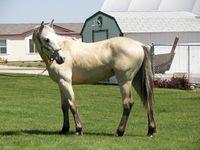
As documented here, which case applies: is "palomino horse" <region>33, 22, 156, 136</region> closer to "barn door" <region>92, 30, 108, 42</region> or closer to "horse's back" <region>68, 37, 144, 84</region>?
"horse's back" <region>68, 37, 144, 84</region>

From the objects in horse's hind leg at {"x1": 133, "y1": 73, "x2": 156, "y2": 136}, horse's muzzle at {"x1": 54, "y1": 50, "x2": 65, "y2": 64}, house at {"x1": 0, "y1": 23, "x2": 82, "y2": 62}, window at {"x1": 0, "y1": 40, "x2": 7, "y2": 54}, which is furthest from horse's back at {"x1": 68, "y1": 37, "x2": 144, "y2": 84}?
window at {"x1": 0, "y1": 40, "x2": 7, "y2": 54}

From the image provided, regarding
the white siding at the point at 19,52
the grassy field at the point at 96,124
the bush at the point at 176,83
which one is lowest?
the white siding at the point at 19,52

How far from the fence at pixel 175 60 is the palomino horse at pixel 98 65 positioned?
18.8 metres

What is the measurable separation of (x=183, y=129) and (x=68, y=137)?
2.76m

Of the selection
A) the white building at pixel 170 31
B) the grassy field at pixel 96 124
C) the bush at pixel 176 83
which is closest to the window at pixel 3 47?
the white building at pixel 170 31

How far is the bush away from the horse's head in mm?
17244

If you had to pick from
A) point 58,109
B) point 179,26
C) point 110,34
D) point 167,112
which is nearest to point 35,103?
point 58,109

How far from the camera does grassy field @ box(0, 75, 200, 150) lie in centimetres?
995

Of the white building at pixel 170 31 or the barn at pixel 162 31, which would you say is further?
the white building at pixel 170 31

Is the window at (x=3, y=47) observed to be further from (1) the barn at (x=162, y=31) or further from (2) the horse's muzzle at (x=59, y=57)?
(2) the horse's muzzle at (x=59, y=57)

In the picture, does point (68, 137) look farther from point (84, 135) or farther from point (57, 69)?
point (57, 69)

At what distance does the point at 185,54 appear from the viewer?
3061cm

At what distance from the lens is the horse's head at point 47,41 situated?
415 inches

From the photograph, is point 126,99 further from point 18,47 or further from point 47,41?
point 18,47
